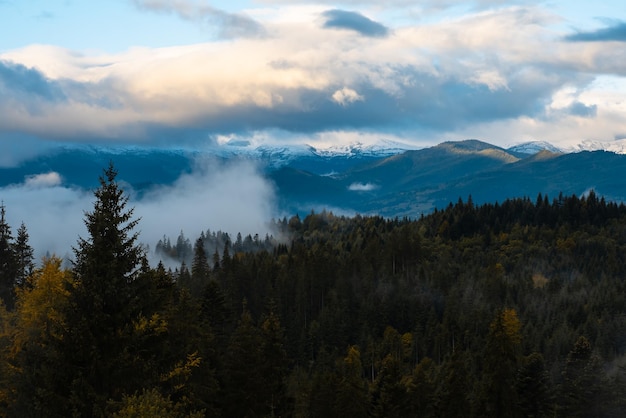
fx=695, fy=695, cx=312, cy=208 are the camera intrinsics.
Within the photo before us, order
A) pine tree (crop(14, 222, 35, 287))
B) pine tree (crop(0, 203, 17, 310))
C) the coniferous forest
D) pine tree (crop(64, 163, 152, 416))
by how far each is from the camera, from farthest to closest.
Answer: pine tree (crop(14, 222, 35, 287))
pine tree (crop(0, 203, 17, 310))
the coniferous forest
pine tree (crop(64, 163, 152, 416))

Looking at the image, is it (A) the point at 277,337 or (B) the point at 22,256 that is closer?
(A) the point at 277,337

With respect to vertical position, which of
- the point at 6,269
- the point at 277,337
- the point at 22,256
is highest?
the point at 22,256

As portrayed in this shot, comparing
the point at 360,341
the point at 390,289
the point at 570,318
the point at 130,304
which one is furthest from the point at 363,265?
the point at 130,304

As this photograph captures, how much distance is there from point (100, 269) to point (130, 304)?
191cm

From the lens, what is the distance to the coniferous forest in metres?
28.1

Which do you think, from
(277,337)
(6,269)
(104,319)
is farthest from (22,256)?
(104,319)

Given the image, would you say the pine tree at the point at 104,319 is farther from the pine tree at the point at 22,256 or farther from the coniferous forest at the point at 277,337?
the pine tree at the point at 22,256

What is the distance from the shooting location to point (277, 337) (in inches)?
2351

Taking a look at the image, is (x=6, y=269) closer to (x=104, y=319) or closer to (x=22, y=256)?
(x=22, y=256)

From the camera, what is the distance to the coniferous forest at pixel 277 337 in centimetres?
2809

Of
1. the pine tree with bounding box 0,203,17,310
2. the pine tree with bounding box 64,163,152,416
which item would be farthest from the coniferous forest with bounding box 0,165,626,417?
the pine tree with bounding box 0,203,17,310

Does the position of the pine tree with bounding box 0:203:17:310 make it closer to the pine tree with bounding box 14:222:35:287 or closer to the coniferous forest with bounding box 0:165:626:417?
the coniferous forest with bounding box 0:165:626:417

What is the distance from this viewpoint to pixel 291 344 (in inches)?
6122

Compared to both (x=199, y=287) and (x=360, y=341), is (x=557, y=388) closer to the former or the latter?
(x=360, y=341)
